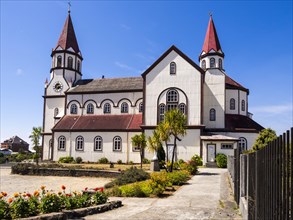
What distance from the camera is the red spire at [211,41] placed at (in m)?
40.4

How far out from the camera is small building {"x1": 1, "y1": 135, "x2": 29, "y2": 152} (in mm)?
97019

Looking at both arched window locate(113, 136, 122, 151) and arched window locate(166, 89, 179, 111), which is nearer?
arched window locate(166, 89, 179, 111)

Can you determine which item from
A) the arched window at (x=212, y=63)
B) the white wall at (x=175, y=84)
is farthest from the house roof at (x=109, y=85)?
the arched window at (x=212, y=63)

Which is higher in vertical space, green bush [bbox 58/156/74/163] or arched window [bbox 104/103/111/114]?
arched window [bbox 104/103/111/114]

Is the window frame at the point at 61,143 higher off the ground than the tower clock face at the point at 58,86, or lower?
lower

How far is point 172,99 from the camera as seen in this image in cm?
3603

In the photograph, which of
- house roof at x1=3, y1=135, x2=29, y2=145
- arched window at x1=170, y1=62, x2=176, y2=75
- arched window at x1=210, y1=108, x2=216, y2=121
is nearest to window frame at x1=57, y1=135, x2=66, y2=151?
arched window at x1=170, y1=62, x2=176, y2=75

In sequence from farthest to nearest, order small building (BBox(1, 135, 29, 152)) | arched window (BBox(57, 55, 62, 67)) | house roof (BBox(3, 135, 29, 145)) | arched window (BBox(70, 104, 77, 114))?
house roof (BBox(3, 135, 29, 145)), small building (BBox(1, 135, 29, 152)), arched window (BBox(57, 55, 62, 67)), arched window (BBox(70, 104, 77, 114))

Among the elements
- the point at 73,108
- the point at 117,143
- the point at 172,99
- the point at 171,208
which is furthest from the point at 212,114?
the point at 171,208

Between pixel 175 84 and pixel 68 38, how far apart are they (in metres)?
21.9

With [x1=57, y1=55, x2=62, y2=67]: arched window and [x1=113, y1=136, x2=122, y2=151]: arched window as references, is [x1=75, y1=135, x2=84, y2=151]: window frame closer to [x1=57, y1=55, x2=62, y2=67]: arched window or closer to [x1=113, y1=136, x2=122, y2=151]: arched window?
[x1=113, y1=136, x2=122, y2=151]: arched window

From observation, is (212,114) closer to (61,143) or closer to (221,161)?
(221,161)

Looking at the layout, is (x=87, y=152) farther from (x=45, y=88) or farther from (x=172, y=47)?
(x=172, y=47)

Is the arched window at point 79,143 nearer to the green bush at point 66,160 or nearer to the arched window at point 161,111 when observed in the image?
the green bush at point 66,160
